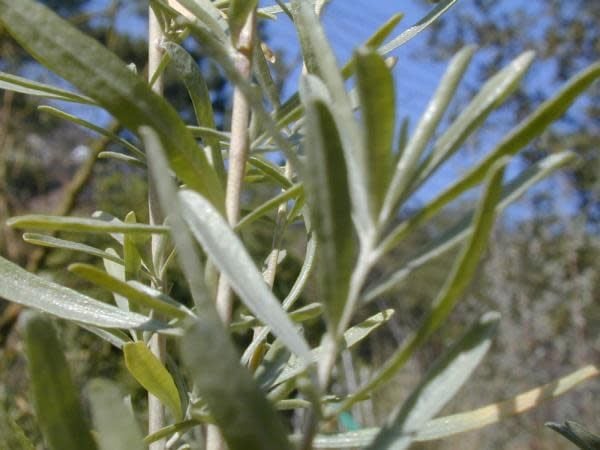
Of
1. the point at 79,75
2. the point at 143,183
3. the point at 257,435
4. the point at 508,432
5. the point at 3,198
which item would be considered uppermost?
the point at 143,183

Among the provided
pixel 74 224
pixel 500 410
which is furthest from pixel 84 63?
pixel 500 410

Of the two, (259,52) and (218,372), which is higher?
(259,52)

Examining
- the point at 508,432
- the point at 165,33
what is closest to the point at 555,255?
the point at 508,432

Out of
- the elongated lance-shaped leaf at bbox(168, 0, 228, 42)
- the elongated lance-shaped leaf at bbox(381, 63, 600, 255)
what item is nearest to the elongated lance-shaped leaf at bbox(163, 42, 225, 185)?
the elongated lance-shaped leaf at bbox(168, 0, 228, 42)

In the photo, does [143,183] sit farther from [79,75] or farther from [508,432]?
[508,432]

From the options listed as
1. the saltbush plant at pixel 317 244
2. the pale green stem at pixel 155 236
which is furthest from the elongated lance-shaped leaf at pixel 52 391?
the pale green stem at pixel 155 236

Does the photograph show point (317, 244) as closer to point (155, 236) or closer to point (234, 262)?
point (234, 262)

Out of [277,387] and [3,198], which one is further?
[3,198]
